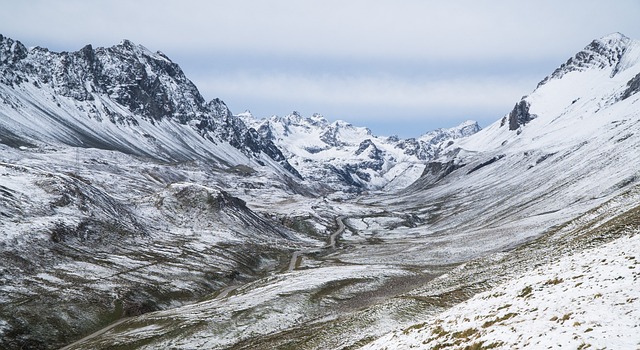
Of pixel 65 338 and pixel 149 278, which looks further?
pixel 149 278

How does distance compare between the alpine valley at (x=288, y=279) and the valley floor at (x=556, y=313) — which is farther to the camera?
the alpine valley at (x=288, y=279)

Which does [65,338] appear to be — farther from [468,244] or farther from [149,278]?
[468,244]

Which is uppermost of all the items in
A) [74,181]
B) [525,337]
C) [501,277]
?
[74,181]

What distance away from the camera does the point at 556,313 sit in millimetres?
26266

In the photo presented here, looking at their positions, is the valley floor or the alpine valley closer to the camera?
the valley floor

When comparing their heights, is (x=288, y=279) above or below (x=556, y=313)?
below

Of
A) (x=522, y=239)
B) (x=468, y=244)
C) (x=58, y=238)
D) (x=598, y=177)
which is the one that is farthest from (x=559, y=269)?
(x=598, y=177)

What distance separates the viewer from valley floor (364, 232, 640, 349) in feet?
74.0

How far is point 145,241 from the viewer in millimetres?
147000

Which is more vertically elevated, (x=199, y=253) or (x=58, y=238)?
(x=58, y=238)

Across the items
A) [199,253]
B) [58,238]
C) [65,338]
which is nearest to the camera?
[65,338]

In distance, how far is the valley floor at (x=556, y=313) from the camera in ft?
74.0

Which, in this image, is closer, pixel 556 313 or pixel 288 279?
pixel 556 313

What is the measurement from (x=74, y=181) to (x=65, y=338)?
316ft
